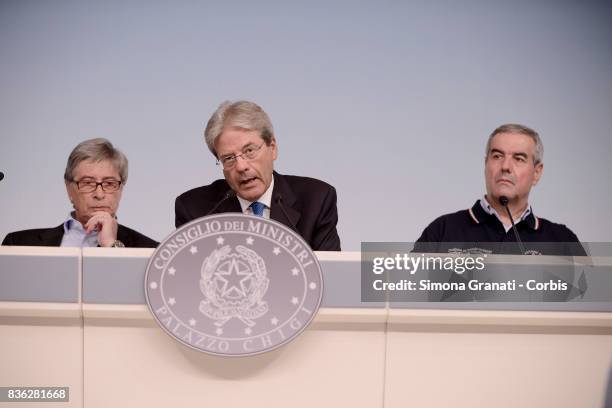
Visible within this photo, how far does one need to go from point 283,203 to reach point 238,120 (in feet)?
1.06

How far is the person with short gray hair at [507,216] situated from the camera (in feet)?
9.12

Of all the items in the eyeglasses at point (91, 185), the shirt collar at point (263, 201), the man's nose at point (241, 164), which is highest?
the man's nose at point (241, 164)

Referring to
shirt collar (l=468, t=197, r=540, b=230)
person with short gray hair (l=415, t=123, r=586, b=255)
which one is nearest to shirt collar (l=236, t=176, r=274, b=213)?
person with short gray hair (l=415, t=123, r=586, b=255)

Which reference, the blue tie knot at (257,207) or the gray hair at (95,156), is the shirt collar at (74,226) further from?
the blue tie knot at (257,207)

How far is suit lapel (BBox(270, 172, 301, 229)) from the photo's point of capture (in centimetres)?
245

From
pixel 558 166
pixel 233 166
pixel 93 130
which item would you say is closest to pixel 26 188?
pixel 93 130

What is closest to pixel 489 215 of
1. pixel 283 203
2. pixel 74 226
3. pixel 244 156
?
pixel 283 203

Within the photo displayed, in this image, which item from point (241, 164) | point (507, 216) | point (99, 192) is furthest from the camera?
point (507, 216)

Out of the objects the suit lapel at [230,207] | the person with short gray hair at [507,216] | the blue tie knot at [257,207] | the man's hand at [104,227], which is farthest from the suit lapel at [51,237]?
the person with short gray hair at [507,216]

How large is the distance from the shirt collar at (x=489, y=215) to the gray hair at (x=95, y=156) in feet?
4.52

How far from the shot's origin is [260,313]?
1896 mm

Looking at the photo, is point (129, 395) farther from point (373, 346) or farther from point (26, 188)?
point (26, 188)

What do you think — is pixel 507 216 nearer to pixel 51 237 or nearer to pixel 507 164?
pixel 507 164

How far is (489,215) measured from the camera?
284 cm
